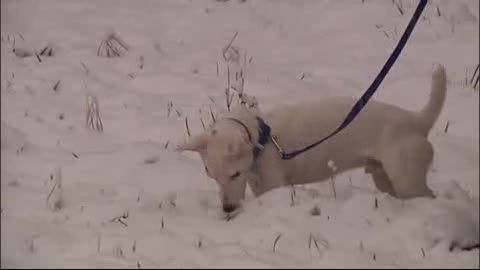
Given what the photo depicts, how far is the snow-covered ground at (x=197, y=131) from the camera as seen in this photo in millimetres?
3146

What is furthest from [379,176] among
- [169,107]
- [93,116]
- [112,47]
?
[112,47]

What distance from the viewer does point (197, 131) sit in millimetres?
5039

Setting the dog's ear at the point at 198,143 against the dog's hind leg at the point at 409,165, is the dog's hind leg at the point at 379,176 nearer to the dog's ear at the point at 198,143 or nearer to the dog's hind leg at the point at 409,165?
the dog's hind leg at the point at 409,165

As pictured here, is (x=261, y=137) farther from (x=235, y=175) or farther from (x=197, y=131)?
(x=197, y=131)

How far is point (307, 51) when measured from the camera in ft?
20.2

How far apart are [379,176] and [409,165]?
226mm

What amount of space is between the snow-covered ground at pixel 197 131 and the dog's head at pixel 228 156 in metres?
0.11

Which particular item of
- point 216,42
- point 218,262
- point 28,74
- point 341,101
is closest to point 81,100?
point 28,74

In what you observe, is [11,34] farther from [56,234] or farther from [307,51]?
[307,51]

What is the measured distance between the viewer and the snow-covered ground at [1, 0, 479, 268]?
3.15 metres

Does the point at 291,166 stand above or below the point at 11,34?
below

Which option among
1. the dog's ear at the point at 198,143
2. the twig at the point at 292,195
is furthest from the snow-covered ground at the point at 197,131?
the dog's ear at the point at 198,143

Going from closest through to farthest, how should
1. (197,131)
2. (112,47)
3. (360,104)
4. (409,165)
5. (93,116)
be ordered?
(409,165), (360,104), (197,131), (93,116), (112,47)

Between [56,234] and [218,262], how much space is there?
70 centimetres
